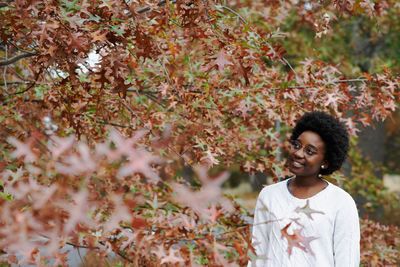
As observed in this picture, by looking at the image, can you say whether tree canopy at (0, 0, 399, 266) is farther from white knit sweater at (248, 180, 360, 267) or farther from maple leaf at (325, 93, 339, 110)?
white knit sweater at (248, 180, 360, 267)

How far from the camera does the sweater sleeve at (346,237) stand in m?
2.06

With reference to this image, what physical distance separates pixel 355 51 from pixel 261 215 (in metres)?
8.13

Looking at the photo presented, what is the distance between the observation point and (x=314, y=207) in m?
2.14

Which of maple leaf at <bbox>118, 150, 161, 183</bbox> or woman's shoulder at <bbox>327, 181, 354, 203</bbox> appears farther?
woman's shoulder at <bbox>327, 181, 354, 203</bbox>

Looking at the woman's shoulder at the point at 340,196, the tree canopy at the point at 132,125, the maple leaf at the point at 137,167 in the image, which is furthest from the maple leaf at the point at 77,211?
the woman's shoulder at the point at 340,196

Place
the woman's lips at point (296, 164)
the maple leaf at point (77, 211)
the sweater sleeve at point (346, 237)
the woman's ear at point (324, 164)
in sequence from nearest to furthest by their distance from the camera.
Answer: the maple leaf at point (77, 211)
the sweater sleeve at point (346, 237)
the woman's lips at point (296, 164)
the woman's ear at point (324, 164)

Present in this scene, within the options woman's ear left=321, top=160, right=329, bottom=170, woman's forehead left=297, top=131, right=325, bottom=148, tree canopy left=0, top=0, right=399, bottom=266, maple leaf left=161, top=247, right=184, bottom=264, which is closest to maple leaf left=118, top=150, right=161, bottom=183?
tree canopy left=0, top=0, right=399, bottom=266

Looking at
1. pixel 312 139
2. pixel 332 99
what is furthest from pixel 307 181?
pixel 332 99

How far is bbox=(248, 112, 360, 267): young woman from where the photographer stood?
209 cm

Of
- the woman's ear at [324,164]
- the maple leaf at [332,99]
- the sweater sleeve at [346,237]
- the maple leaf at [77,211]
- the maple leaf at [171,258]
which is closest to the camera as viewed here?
the maple leaf at [77,211]

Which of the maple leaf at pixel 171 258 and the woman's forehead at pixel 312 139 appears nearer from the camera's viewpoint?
the maple leaf at pixel 171 258

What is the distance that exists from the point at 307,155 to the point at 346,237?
0.49m

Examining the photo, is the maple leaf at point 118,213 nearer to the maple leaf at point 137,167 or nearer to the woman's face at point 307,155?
the maple leaf at point 137,167

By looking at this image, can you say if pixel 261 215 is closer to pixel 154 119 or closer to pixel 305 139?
pixel 305 139
